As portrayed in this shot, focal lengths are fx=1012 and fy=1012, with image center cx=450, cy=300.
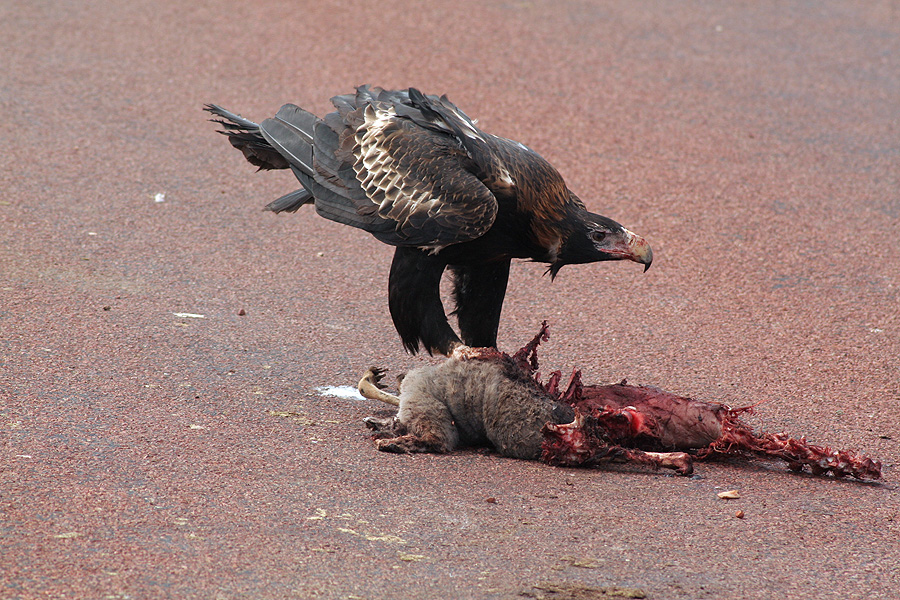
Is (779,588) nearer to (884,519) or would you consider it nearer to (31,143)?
(884,519)

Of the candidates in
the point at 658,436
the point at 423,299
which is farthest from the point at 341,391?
the point at 658,436

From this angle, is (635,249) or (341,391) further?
(341,391)

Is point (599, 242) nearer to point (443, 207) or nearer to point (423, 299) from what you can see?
point (443, 207)

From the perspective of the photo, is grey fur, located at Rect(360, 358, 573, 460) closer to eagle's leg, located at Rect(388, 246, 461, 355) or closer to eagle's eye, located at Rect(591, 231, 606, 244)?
eagle's leg, located at Rect(388, 246, 461, 355)

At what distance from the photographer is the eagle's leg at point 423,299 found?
4926 millimetres

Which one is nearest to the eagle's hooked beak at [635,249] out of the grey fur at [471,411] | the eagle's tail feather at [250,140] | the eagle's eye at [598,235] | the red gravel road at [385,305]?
the eagle's eye at [598,235]

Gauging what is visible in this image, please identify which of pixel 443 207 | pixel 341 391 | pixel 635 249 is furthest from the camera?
pixel 341 391

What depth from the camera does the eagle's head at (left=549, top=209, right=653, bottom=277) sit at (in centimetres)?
485

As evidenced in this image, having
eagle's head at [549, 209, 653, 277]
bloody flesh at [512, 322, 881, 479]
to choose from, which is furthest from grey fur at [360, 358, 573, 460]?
eagle's head at [549, 209, 653, 277]

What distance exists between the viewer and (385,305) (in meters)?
6.60

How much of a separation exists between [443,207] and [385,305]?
1.96 meters

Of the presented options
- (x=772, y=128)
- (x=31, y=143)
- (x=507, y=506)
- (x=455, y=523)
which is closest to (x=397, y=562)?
(x=455, y=523)

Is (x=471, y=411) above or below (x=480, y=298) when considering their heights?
below

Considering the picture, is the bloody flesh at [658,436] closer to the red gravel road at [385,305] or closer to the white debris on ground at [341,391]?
the red gravel road at [385,305]
